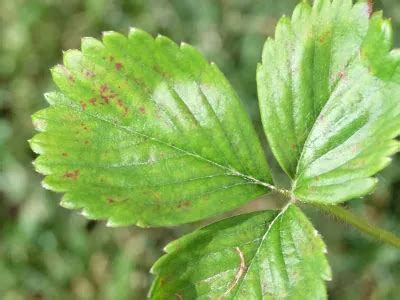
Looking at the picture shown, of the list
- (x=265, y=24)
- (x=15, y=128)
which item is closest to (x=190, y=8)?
(x=265, y=24)

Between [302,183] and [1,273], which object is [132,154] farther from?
[1,273]

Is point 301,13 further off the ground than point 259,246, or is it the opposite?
point 301,13

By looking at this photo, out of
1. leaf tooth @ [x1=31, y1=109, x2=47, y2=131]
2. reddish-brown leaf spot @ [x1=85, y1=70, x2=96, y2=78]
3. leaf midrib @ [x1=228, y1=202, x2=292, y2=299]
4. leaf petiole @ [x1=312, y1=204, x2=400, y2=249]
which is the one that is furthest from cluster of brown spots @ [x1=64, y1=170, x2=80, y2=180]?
leaf petiole @ [x1=312, y1=204, x2=400, y2=249]

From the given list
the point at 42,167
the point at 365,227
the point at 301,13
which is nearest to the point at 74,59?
the point at 42,167

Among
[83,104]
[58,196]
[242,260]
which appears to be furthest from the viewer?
[58,196]

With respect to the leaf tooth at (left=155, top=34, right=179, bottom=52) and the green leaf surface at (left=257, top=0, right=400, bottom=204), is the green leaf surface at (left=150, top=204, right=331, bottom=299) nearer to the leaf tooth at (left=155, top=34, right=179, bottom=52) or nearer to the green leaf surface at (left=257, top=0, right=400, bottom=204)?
the green leaf surface at (left=257, top=0, right=400, bottom=204)

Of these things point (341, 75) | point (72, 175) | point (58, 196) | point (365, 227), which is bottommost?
point (365, 227)

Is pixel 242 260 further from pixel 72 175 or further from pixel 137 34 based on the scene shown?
pixel 137 34
